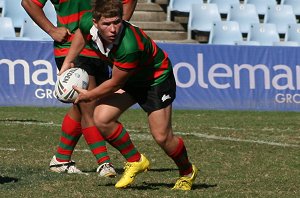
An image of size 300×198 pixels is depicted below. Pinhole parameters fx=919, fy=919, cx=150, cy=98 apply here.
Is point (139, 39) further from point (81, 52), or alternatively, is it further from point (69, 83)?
point (81, 52)

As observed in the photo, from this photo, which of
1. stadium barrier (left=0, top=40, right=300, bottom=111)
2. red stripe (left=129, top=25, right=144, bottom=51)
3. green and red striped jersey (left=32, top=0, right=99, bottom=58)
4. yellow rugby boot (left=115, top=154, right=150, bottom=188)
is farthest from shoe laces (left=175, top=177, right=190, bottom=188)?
stadium barrier (left=0, top=40, right=300, bottom=111)

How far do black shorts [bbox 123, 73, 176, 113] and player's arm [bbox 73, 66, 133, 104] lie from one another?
275mm

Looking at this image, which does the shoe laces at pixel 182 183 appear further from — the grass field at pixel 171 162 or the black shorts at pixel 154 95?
the black shorts at pixel 154 95

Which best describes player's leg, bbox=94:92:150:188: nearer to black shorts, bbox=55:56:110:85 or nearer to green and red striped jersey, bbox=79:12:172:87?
green and red striped jersey, bbox=79:12:172:87

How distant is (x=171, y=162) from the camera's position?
933 centimetres

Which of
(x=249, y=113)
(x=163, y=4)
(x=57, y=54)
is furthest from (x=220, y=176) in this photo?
(x=163, y=4)

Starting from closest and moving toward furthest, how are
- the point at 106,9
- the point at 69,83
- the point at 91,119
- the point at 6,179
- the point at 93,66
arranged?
the point at 106,9 → the point at 69,83 → the point at 6,179 → the point at 93,66 → the point at 91,119

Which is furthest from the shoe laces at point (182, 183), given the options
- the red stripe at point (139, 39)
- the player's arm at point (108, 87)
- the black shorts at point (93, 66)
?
the black shorts at point (93, 66)

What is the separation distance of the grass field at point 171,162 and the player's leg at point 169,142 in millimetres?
131

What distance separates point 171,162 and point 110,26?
299cm

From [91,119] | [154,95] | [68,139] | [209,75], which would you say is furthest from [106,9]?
[209,75]

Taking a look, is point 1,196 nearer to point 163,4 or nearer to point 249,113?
point 249,113

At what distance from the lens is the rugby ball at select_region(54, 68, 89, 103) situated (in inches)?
281

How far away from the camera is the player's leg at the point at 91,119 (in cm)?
802
